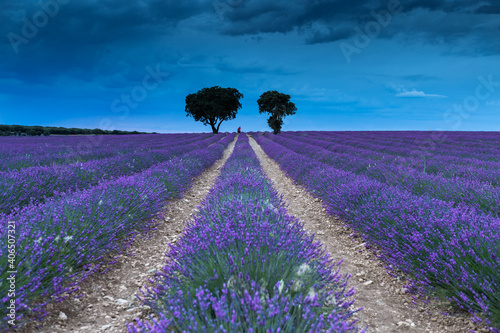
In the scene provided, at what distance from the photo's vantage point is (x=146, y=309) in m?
2.36

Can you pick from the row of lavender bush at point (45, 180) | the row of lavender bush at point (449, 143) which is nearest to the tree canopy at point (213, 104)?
the row of lavender bush at point (449, 143)

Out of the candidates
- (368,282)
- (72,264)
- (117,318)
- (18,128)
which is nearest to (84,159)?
(72,264)

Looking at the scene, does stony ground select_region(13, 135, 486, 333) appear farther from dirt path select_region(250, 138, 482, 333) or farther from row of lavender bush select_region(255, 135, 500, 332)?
row of lavender bush select_region(255, 135, 500, 332)

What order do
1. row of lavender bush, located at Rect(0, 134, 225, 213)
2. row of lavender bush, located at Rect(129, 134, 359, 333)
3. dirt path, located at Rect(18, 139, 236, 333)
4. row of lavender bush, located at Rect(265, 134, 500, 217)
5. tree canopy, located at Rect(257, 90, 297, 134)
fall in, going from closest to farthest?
row of lavender bush, located at Rect(129, 134, 359, 333) → dirt path, located at Rect(18, 139, 236, 333) → row of lavender bush, located at Rect(265, 134, 500, 217) → row of lavender bush, located at Rect(0, 134, 225, 213) → tree canopy, located at Rect(257, 90, 297, 134)

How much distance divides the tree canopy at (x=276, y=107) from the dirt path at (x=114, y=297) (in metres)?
31.3

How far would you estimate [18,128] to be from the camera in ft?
120

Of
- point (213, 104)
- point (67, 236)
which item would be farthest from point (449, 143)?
point (213, 104)

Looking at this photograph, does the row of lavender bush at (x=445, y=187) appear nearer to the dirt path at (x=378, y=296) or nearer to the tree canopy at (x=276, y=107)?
the dirt path at (x=378, y=296)

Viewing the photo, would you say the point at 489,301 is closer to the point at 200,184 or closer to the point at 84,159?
the point at 200,184

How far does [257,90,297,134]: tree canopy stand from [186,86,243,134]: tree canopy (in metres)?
9.55

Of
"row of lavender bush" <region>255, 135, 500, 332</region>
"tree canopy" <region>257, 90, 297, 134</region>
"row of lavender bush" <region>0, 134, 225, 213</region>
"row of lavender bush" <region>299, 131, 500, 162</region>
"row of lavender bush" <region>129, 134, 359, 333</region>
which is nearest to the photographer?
"row of lavender bush" <region>129, 134, 359, 333</region>

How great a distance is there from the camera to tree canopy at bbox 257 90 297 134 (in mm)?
34312

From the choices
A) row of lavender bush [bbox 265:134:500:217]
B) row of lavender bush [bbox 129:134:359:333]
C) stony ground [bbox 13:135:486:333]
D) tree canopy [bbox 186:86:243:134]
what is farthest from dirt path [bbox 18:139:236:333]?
tree canopy [bbox 186:86:243:134]

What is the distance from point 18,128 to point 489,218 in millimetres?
46120
